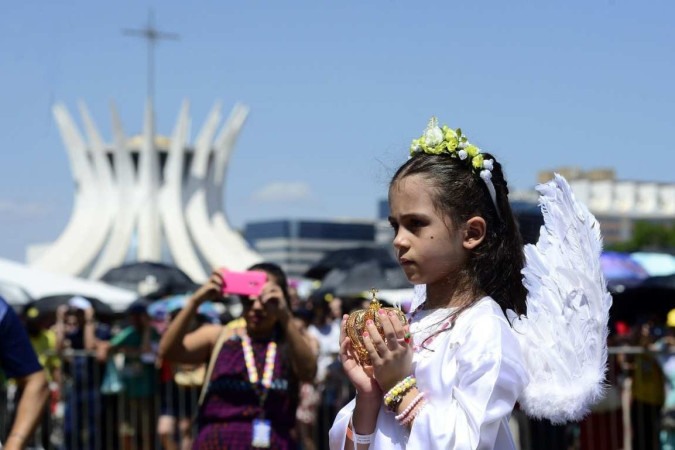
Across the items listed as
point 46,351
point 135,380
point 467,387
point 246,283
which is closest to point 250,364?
point 246,283

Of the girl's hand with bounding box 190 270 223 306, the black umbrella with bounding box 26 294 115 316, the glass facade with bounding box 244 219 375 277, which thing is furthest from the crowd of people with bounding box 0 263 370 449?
the glass facade with bounding box 244 219 375 277

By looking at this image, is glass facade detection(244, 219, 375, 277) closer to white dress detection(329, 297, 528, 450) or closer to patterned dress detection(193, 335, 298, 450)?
patterned dress detection(193, 335, 298, 450)

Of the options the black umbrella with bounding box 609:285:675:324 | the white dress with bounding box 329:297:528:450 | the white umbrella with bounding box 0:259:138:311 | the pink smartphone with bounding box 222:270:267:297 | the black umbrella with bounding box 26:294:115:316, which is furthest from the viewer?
the white umbrella with bounding box 0:259:138:311

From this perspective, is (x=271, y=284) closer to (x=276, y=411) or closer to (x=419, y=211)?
(x=276, y=411)

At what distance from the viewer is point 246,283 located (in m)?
5.83

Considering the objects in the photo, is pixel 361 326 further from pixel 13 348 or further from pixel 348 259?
pixel 348 259

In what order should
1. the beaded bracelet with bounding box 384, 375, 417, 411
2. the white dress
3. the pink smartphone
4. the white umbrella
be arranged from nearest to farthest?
the white dress
the beaded bracelet with bounding box 384, 375, 417, 411
the pink smartphone
the white umbrella

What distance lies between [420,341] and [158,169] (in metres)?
61.8

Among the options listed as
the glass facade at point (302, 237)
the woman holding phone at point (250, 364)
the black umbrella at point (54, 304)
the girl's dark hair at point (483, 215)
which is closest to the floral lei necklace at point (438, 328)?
the girl's dark hair at point (483, 215)

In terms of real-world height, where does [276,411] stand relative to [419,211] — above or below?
below

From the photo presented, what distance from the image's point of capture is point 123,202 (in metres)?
62.9

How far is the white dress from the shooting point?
2.82 m

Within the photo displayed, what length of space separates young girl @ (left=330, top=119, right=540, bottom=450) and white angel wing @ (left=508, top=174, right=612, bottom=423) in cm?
7

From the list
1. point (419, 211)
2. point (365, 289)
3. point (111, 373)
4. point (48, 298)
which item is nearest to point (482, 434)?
point (419, 211)
